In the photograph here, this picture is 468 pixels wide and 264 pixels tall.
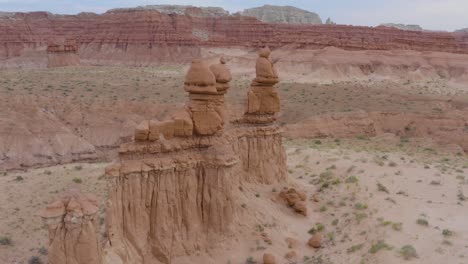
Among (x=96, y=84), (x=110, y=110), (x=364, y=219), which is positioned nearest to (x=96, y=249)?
(x=364, y=219)

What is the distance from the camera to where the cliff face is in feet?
294

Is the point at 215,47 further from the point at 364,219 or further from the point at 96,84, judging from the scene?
the point at 364,219

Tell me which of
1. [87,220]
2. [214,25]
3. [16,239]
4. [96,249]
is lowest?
[16,239]

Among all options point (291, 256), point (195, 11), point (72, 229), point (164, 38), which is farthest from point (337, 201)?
point (195, 11)

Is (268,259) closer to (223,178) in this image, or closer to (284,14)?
(223,178)

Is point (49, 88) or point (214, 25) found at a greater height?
point (214, 25)

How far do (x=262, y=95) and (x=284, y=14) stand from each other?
165 meters

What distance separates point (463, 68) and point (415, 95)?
2194 cm

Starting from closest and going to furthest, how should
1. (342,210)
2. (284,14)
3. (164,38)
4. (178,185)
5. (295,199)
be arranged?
1. (178,185)
2. (342,210)
3. (295,199)
4. (164,38)
5. (284,14)

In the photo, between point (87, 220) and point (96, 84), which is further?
point (96, 84)

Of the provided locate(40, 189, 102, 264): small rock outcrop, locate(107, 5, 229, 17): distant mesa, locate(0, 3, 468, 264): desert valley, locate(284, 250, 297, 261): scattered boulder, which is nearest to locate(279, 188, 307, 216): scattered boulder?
locate(0, 3, 468, 264): desert valley

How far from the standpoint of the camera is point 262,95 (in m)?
20.4

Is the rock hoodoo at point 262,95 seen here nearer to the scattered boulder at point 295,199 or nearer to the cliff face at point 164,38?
the scattered boulder at point 295,199

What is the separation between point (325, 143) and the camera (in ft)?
96.5
